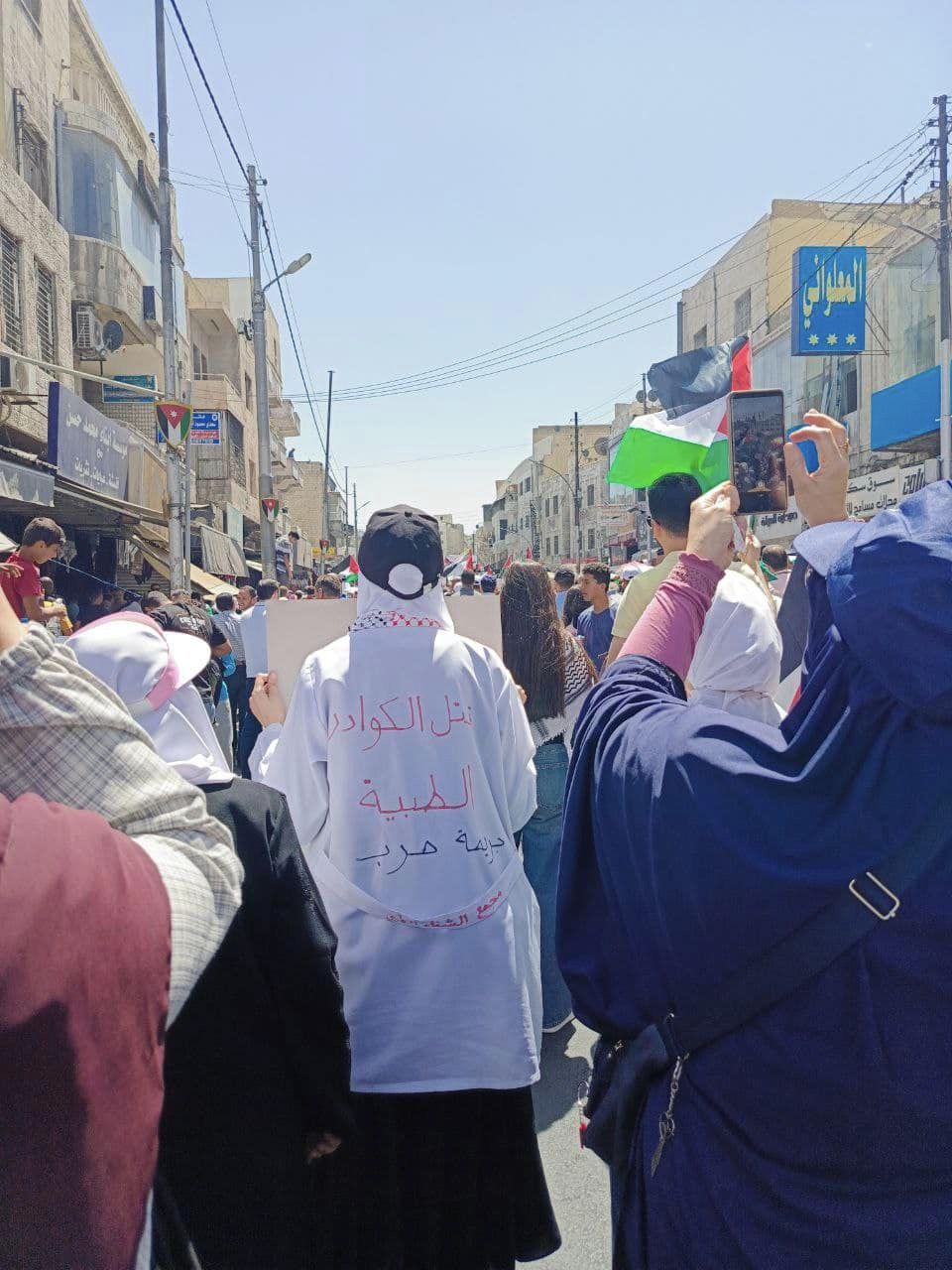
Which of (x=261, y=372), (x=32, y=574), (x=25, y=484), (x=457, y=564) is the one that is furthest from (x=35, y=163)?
(x=32, y=574)

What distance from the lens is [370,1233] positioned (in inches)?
96.7

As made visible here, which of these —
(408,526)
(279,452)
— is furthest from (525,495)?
(408,526)

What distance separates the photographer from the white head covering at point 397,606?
9.17 ft

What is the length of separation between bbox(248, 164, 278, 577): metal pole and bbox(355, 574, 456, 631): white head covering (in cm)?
2163

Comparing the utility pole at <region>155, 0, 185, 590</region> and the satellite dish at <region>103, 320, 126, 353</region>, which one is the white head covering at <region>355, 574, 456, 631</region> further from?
the satellite dish at <region>103, 320, 126, 353</region>

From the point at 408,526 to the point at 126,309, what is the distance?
1865 centimetres

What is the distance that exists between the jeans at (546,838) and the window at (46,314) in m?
14.4

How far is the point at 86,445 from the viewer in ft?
46.7

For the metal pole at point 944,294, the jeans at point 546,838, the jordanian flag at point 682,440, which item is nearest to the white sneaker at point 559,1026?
the jeans at point 546,838

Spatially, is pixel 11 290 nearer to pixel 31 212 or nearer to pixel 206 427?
pixel 31 212

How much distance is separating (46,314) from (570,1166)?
653 inches

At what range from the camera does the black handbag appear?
4.06 feet

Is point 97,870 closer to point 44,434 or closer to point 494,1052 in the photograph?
point 494,1052

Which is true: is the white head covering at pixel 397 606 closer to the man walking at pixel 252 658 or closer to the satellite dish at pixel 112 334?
the man walking at pixel 252 658
